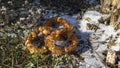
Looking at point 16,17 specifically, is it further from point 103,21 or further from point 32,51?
point 103,21

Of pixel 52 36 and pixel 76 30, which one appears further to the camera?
→ pixel 76 30

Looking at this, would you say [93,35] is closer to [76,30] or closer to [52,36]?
[76,30]

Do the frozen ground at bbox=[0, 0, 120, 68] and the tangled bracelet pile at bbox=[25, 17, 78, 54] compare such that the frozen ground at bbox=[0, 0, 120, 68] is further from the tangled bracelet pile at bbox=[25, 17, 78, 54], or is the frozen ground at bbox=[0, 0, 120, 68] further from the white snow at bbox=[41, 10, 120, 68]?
Answer: the tangled bracelet pile at bbox=[25, 17, 78, 54]

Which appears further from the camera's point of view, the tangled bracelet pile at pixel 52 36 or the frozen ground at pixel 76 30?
the tangled bracelet pile at pixel 52 36

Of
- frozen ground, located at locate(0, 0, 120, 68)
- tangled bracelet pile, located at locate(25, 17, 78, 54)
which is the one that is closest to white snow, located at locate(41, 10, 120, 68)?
frozen ground, located at locate(0, 0, 120, 68)

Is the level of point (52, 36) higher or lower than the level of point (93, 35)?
higher

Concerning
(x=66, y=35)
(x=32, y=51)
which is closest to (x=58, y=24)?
(x=66, y=35)

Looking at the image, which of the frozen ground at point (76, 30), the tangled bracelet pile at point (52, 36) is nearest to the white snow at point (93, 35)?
the frozen ground at point (76, 30)

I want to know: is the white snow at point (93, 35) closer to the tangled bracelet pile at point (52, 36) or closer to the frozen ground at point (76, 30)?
the frozen ground at point (76, 30)

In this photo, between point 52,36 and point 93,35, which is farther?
point 93,35

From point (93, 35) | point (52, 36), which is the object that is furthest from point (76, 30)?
point (52, 36)
